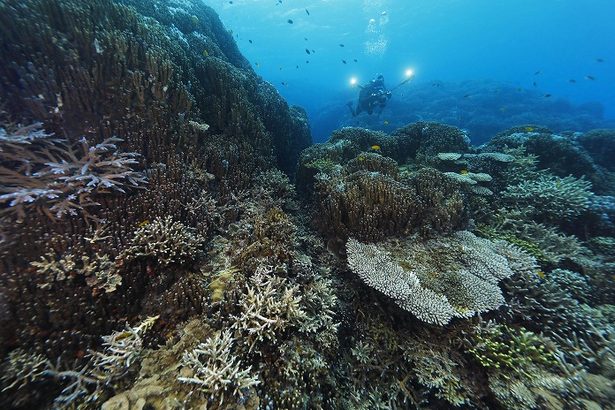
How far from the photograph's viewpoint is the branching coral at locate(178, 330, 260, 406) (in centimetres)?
232

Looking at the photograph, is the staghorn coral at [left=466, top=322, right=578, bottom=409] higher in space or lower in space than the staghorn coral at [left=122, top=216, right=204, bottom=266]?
lower

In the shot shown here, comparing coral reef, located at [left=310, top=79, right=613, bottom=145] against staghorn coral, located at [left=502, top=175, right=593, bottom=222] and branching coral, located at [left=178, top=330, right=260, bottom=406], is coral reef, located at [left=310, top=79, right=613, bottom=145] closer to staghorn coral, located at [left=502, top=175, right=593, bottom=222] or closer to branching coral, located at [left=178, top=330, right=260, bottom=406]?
staghorn coral, located at [left=502, top=175, right=593, bottom=222]

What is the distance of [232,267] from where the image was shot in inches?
138

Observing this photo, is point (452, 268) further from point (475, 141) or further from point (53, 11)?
point (475, 141)

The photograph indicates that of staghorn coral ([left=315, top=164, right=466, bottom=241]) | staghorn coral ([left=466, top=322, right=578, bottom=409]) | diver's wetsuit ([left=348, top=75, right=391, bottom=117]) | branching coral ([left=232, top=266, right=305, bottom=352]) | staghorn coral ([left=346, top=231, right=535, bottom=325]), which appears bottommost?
staghorn coral ([left=466, top=322, right=578, bottom=409])

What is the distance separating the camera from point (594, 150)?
32.7 ft

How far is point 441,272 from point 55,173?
5558 mm

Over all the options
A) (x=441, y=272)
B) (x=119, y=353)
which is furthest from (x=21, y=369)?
(x=441, y=272)

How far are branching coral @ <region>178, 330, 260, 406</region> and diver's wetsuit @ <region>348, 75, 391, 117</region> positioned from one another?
1882 centimetres

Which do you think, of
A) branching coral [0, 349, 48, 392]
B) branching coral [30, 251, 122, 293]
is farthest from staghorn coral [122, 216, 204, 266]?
branching coral [0, 349, 48, 392]

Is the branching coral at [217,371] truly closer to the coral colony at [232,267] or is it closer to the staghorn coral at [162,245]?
the coral colony at [232,267]

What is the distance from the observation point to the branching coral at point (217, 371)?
91.3 inches

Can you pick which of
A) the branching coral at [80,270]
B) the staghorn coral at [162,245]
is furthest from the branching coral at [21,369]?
the staghorn coral at [162,245]

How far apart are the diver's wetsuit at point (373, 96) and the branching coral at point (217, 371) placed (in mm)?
18821
